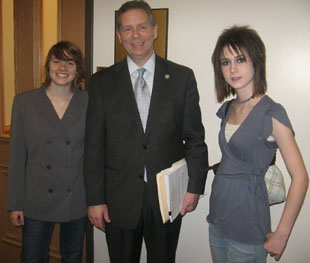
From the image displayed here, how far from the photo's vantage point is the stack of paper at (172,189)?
1.17 m

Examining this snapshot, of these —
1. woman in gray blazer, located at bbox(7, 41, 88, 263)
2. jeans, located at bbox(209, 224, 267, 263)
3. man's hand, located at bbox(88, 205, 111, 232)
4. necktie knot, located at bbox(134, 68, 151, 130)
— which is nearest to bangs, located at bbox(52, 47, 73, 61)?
woman in gray blazer, located at bbox(7, 41, 88, 263)

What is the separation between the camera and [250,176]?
112cm

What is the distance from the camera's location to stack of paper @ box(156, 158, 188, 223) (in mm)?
1171

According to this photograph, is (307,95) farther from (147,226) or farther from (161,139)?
(147,226)

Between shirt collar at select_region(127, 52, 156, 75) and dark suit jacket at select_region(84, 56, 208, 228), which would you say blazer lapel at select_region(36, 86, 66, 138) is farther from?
shirt collar at select_region(127, 52, 156, 75)

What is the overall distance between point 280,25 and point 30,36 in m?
1.77

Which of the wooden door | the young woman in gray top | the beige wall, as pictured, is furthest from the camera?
the beige wall

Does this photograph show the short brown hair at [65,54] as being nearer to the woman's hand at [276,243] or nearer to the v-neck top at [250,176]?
the v-neck top at [250,176]

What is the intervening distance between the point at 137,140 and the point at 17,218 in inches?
33.1

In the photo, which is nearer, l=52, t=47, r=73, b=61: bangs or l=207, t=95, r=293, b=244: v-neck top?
l=207, t=95, r=293, b=244: v-neck top

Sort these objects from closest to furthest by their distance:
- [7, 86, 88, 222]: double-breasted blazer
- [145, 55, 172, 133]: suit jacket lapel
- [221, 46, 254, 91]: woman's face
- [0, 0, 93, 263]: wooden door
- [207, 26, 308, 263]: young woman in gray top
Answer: [207, 26, 308, 263]: young woman in gray top < [221, 46, 254, 91]: woman's face < [145, 55, 172, 133]: suit jacket lapel < [7, 86, 88, 222]: double-breasted blazer < [0, 0, 93, 263]: wooden door

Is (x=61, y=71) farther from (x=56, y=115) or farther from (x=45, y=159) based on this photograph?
(x=45, y=159)

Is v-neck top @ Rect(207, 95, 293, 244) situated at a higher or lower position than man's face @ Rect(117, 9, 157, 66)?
lower

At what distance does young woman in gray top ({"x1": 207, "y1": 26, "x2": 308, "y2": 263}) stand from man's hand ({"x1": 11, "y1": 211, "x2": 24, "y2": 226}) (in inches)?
41.8
